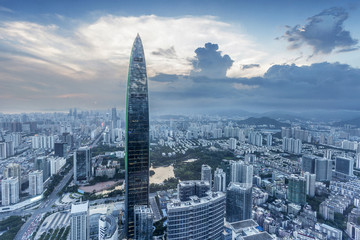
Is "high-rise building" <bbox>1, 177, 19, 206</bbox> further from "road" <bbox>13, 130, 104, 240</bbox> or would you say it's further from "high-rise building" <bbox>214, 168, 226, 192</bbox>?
"high-rise building" <bbox>214, 168, 226, 192</bbox>

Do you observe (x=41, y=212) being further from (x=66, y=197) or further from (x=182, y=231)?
(x=182, y=231)

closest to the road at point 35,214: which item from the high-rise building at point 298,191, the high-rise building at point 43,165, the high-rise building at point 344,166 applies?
the high-rise building at point 43,165

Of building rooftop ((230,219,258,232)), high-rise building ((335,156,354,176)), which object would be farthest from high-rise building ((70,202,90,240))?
high-rise building ((335,156,354,176))

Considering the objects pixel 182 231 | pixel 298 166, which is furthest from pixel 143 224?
pixel 298 166

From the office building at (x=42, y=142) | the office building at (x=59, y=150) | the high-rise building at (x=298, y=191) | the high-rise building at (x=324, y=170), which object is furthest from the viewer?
the office building at (x=42, y=142)

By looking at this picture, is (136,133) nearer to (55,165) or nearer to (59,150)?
(55,165)

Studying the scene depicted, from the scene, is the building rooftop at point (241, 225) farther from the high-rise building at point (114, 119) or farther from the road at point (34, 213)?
the high-rise building at point (114, 119)
